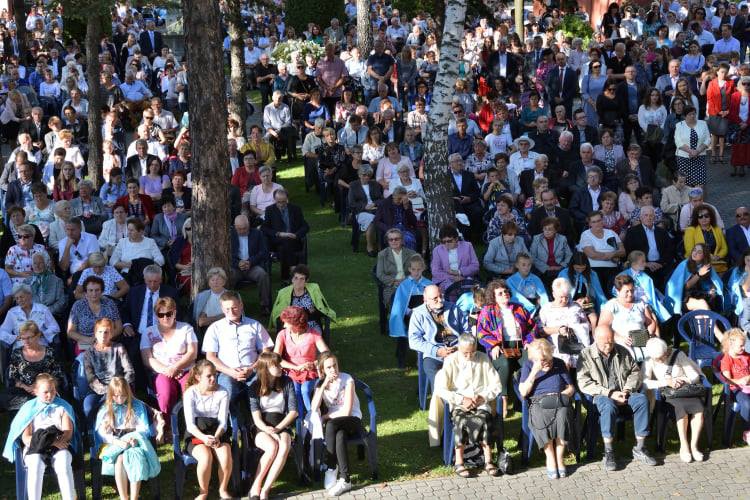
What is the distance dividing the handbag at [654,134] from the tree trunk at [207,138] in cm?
797

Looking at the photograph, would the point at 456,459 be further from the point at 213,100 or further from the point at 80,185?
the point at 80,185

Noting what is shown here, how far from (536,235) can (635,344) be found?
2479 millimetres

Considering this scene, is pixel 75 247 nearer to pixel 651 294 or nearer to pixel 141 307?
pixel 141 307

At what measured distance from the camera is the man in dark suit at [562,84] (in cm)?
1922

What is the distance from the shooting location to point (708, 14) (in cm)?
2578

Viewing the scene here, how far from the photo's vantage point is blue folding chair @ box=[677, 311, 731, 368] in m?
10.7

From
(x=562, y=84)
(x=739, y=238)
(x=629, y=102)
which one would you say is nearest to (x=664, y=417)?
(x=739, y=238)

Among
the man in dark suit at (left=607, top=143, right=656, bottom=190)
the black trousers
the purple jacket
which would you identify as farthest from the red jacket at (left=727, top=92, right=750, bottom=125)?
the black trousers

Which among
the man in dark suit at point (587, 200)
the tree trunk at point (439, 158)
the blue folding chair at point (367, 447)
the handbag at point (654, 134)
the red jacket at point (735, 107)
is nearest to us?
the blue folding chair at point (367, 447)

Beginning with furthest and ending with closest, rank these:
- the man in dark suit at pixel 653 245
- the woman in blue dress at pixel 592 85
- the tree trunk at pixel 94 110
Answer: the woman in blue dress at pixel 592 85, the tree trunk at pixel 94 110, the man in dark suit at pixel 653 245

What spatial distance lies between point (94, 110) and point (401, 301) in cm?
739

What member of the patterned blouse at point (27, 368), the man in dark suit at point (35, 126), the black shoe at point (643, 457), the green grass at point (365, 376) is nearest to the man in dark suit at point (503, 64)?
the green grass at point (365, 376)

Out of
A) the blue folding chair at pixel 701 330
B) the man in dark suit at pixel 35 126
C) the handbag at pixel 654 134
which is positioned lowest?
the blue folding chair at pixel 701 330

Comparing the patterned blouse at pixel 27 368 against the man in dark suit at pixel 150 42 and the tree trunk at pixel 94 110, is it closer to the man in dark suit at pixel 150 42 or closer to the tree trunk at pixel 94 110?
the tree trunk at pixel 94 110
